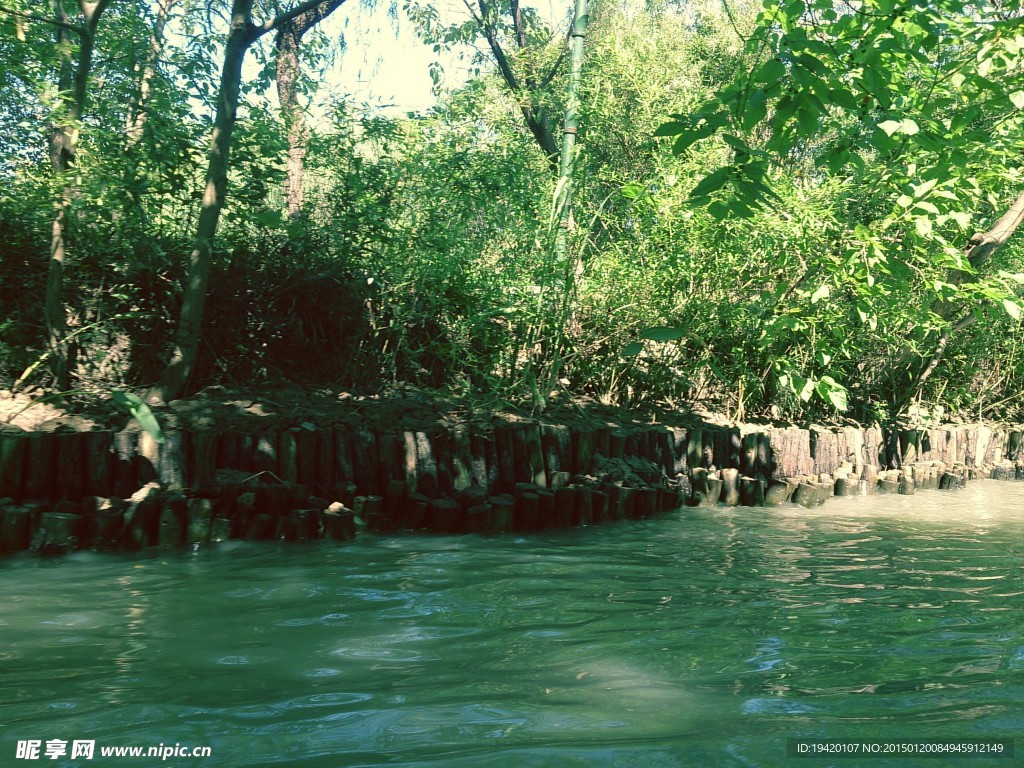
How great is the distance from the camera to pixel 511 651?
12.5 feet

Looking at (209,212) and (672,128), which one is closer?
(672,128)

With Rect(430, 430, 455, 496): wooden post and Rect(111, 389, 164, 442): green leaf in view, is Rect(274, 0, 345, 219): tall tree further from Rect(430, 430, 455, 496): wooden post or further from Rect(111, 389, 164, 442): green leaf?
Rect(111, 389, 164, 442): green leaf

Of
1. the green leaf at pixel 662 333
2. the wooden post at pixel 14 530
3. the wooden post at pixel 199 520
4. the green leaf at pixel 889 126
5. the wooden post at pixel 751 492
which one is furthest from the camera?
the wooden post at pixel 751 492

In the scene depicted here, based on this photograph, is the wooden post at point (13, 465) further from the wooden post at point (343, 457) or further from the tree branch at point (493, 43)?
the tree branch at point (493, 43)

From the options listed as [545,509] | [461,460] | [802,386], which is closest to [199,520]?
[461,460]

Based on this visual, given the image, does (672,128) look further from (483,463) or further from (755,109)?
(483,463)

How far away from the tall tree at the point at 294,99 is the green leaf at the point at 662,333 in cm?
290

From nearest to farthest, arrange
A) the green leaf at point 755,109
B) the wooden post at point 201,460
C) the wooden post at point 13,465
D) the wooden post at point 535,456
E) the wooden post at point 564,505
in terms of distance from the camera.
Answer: the green leaf at point 755,109 → the wooden post at point 13,465 → the wooden post at point 201,460 → the wooden post at point 564,505 → the wooden post at point 535,456

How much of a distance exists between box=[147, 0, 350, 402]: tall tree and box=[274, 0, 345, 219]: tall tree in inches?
30.3

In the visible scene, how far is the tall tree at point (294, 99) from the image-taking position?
24.0ft

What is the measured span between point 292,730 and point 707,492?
5185 mm

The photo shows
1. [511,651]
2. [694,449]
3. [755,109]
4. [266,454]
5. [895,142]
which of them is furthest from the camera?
[694,449]

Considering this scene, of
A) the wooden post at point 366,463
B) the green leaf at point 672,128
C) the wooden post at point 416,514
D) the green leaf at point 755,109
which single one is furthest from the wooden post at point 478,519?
the green leaf at point 755,109

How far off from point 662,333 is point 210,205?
11.6 ft
